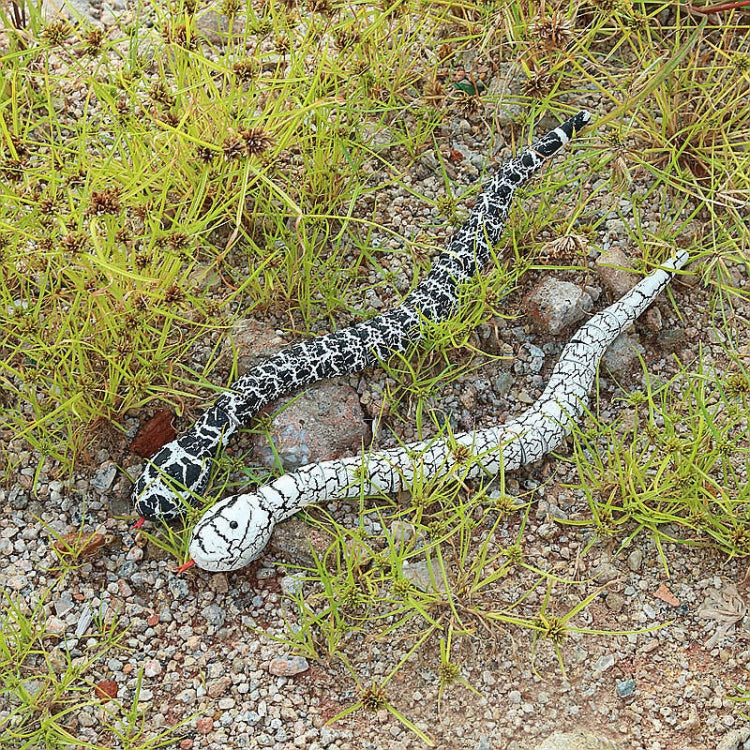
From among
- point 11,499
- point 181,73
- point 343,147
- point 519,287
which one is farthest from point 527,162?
point 11,499

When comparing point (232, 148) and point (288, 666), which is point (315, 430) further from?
point (232, 148)

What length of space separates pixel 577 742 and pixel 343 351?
4.69 ft

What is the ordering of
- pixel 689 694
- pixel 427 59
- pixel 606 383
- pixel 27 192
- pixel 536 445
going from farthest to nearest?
pixel 427 59 < pixel 606 383 < pixel 536 445 < pixel 27 192 < pixel 689 694

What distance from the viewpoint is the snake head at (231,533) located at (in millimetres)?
2834

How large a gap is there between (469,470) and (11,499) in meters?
1.51

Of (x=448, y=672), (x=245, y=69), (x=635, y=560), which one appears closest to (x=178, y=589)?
(x=448, y=672)

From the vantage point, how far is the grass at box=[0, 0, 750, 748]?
2811 mm

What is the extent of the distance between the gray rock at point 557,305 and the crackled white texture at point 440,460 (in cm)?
7

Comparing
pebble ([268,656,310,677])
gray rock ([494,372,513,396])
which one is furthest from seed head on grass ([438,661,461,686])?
gray rock ([494,372,513,396])

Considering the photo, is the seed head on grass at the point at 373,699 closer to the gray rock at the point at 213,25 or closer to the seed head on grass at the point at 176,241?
the seed head on grass at the point at 176,241

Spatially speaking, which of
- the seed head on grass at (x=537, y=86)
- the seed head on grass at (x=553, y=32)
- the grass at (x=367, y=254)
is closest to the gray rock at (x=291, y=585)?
the grass at (x=367, y=254)

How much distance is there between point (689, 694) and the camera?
2738 mm

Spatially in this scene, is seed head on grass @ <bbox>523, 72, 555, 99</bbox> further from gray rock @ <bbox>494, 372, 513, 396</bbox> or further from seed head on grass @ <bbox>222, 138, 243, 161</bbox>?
seed head on grass @ <bbox>222, 138, 243, 161</bbox>

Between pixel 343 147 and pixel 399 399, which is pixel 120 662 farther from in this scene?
pixel 343 147
